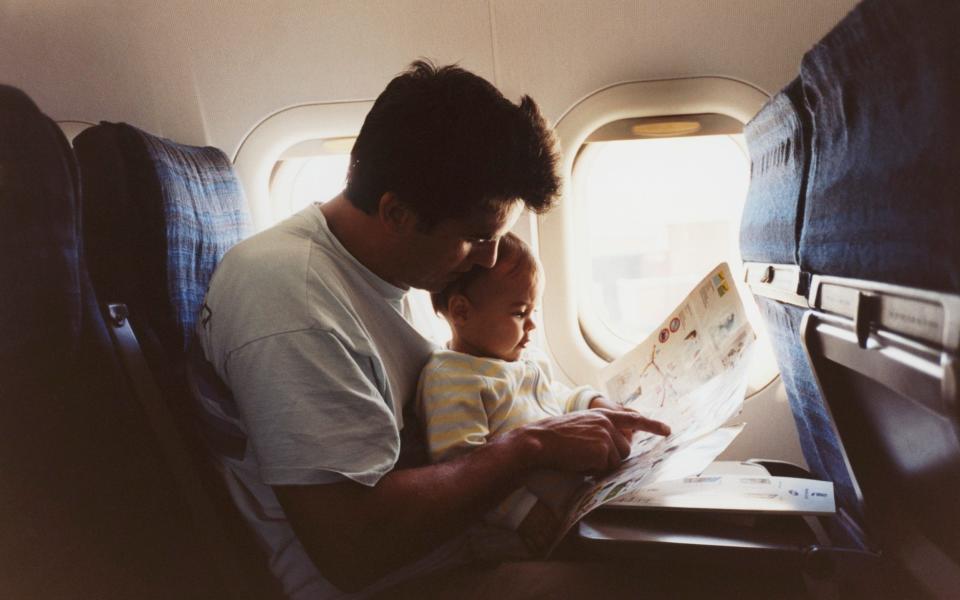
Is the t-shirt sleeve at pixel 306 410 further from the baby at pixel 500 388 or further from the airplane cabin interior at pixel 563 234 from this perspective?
the baby at pixel 500 388

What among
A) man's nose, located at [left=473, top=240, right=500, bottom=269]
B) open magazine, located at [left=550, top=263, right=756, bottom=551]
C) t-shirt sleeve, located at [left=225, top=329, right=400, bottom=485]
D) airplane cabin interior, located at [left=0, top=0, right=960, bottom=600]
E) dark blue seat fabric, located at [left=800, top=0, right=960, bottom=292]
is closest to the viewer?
dark blue seat fabric, located at [left=800, top=0, right=960, bottom=292]

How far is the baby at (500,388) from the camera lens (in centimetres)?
120

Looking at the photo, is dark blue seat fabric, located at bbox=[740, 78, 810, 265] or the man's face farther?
the man's face

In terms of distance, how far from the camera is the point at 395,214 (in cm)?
116

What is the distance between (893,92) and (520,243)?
3.05 ft

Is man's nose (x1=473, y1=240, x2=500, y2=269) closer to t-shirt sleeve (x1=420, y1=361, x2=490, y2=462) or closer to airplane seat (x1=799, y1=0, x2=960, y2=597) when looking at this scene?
t-shirt sleeve (x1=420, y1=361, x2=490, y2=462)

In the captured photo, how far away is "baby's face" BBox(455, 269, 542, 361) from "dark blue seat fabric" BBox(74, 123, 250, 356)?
566 mm

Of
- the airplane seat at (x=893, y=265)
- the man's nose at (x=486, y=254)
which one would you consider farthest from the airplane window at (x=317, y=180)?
the airplane seat at (x=893, y=265)

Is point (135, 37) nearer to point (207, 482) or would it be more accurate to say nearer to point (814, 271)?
point (207, 482)

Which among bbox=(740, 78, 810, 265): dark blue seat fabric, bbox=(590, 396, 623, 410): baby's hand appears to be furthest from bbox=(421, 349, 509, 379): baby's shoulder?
bbox=(740, 78, 810, 265): dark blue seat fabric

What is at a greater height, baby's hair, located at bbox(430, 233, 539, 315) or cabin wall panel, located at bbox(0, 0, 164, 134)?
cabin wall panel, located at bbox(0, 0, 164, 134)

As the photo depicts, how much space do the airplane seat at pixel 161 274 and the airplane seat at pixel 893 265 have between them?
3.16 ft

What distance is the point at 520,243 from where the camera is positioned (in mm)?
1491

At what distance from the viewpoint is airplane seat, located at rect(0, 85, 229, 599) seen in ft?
2.67
